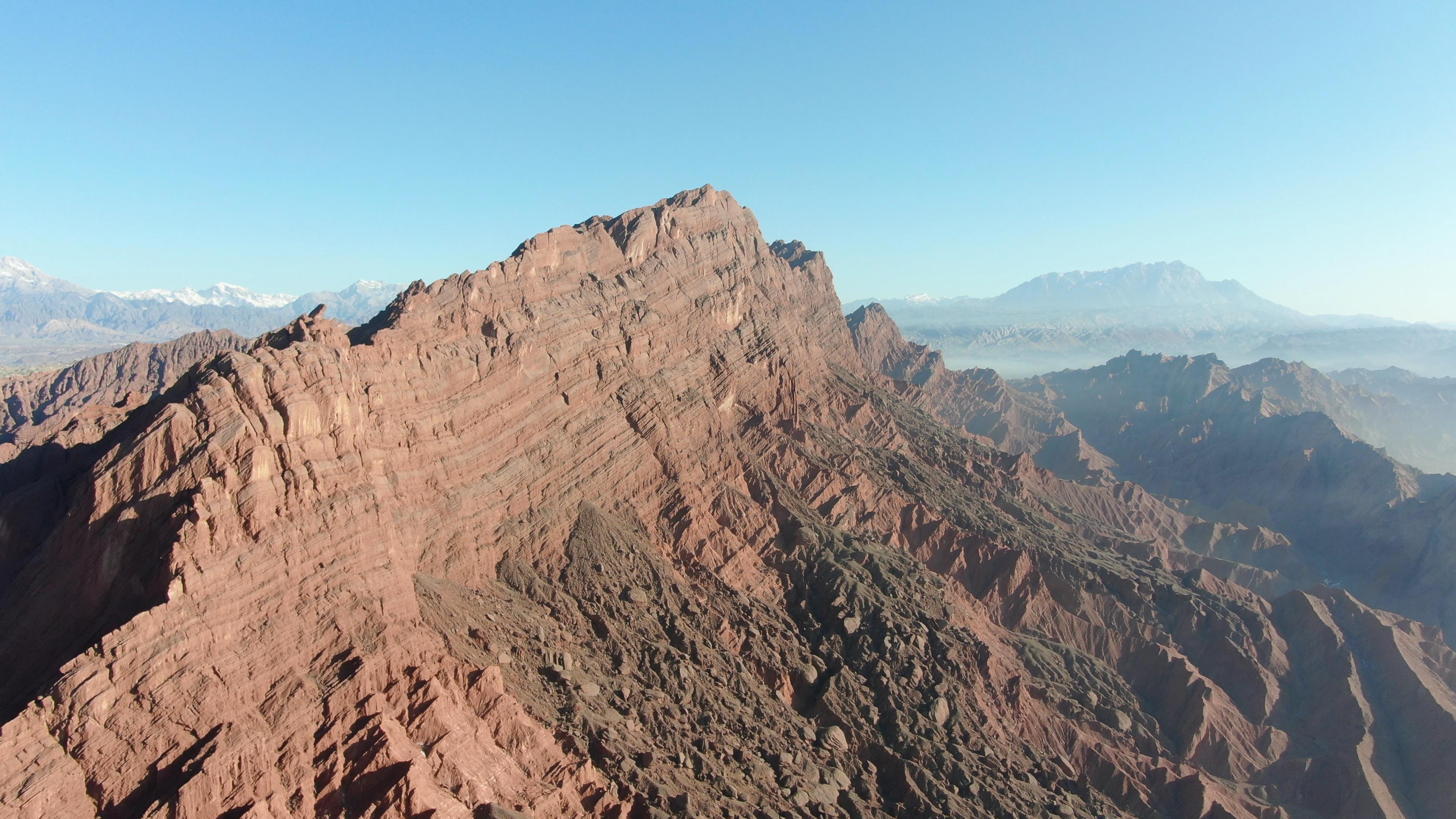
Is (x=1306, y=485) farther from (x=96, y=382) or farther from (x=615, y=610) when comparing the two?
(x=96, y=382)

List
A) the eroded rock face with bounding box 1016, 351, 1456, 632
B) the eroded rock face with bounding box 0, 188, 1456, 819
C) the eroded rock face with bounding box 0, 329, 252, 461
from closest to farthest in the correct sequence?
the eroded rock face with bounding box 0, 188, 1456, 819
the eroded rock face with bounding box 1016, 351, 1456, 632
the eroded rock face with bounding box 0, 329, 252, 461

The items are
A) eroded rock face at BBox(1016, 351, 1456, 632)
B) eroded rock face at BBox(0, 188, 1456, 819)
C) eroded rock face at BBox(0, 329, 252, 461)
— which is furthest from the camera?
eroded rock face at BBox(0, 329, 252, 461)

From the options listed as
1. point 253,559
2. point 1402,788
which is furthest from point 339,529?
point 1402,788

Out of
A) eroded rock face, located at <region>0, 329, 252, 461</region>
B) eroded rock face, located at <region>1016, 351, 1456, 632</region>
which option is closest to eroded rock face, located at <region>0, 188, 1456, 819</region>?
eroded rock face, located at <region>1016, 351, 1456, 632</region>

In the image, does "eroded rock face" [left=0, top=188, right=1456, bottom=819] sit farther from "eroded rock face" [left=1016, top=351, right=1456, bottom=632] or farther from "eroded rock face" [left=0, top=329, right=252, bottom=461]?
"eroded rock face" [left=0, top=329, right=252, bottom=461]

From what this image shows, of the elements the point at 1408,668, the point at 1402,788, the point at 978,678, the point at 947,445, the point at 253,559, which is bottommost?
the point at 1402,788

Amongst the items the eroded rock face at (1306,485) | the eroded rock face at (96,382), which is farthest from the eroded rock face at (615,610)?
the eroded rock face at (96,382)

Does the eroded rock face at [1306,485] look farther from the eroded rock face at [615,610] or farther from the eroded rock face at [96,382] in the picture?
the eroded rock face at [96,382]

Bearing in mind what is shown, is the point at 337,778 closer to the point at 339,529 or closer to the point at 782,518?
the point at 339,529
